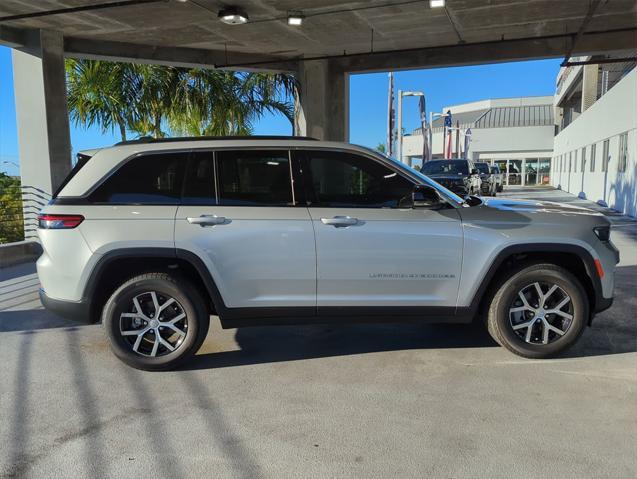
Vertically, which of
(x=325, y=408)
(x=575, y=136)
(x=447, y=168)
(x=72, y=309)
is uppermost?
(x=575, y=136)

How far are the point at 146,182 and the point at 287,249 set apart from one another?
1257 mm

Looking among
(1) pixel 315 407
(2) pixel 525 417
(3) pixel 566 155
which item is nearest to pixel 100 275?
(1) pixel 315 407

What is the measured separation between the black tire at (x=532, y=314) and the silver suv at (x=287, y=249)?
0.01 meters

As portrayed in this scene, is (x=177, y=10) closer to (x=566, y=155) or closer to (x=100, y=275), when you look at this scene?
(x=100, y=275)

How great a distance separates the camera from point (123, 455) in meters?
3.00

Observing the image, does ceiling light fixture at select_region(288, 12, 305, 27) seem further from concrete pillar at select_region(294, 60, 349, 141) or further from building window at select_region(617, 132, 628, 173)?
building window at select_region(617, 132, 628, 173)

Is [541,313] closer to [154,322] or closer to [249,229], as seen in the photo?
[249,229]

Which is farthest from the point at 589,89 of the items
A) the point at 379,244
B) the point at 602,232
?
the point at 379,244

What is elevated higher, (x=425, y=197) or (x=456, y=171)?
(x=456, y=171)

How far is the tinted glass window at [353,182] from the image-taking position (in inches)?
165

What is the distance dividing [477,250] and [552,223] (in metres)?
0.66

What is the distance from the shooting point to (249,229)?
4055mm

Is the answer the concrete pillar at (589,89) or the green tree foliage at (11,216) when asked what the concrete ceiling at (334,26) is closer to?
the green tree foliage at (11,216)

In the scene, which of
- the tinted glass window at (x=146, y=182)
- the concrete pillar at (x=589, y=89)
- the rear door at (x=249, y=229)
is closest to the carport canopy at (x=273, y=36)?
the tinted glass window at (x=146, y=182)
